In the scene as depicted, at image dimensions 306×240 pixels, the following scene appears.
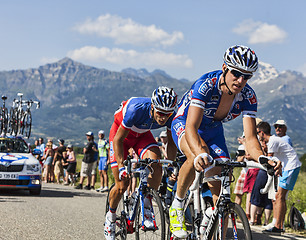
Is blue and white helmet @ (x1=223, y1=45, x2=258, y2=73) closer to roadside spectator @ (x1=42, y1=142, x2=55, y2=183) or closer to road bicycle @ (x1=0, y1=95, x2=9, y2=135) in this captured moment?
roadside spectator @ (x1=42, y1=142, x2=55, y2=183)

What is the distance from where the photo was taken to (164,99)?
5.43 m

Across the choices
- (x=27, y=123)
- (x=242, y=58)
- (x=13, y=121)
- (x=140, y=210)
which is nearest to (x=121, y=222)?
(x=140, y=210)

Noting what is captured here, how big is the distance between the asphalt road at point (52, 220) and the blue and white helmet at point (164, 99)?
86.3 inches

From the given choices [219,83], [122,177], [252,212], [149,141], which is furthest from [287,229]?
[219,83]

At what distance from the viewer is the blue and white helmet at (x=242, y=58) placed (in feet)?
14.1

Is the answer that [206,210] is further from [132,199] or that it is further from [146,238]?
[132,199]

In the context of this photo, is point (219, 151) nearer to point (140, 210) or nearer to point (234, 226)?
point (234, 226)

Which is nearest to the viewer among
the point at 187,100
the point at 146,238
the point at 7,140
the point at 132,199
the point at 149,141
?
the point at 187,100

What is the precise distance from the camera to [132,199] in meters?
5.98

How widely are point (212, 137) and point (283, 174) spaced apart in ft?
14.0

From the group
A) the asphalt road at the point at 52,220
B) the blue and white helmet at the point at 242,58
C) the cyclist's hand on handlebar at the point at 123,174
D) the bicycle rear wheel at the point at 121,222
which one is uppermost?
the blue and white helmet at the point at 242,58

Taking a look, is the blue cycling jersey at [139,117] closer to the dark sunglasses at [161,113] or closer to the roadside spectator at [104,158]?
the dark sunglasses at [161,113]

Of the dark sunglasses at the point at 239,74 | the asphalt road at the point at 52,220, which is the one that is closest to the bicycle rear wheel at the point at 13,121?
the asphalt road at the point at 52,220

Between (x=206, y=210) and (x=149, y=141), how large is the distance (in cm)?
208
